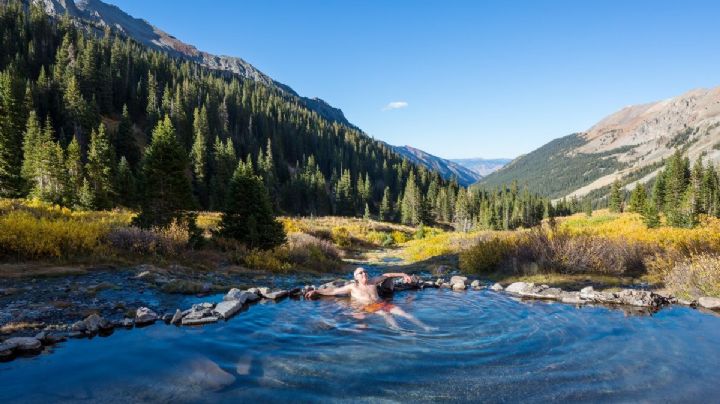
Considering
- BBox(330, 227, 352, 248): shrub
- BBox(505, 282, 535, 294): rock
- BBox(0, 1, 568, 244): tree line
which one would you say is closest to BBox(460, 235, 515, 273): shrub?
BBox(505, 282, 535, 294): rock

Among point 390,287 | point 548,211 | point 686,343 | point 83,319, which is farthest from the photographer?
point 548,211

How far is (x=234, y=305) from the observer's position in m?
9.06

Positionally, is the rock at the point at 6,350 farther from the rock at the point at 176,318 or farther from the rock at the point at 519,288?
the rock at the point at 519,288

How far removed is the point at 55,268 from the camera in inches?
445

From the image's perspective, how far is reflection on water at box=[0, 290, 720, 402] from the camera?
5.11 metres

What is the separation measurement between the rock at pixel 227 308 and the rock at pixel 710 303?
11.3 metres

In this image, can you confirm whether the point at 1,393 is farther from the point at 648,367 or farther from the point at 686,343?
the point at 686,343

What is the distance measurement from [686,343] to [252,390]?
24.9 ft

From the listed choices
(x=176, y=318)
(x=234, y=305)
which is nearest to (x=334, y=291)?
(x=234, y=305)

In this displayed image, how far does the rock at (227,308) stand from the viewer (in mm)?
8547

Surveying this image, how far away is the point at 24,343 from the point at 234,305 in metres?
3.78

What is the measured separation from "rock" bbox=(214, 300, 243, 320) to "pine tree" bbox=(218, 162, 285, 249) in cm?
1178

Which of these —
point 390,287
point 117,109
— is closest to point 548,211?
point 390,287

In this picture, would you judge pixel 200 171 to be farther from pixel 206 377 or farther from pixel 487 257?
pixel 206 377
